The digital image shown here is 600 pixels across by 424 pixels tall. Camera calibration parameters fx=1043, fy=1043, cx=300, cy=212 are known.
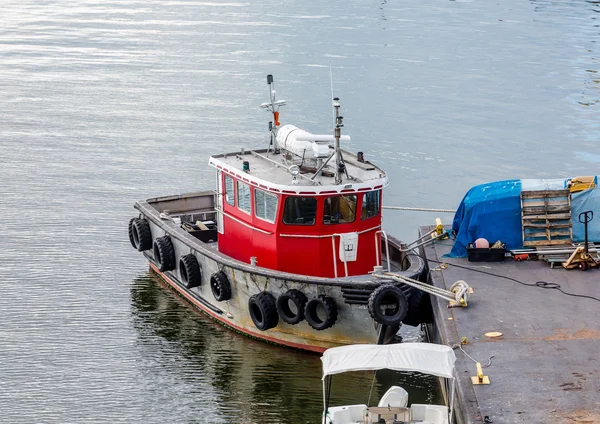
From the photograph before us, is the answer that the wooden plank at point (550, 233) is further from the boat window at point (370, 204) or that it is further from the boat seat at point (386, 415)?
the boat seat at point (386, 415)

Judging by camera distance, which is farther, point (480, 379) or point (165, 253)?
point (165, 253)

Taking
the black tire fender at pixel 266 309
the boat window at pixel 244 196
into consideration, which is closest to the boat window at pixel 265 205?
the boat window at pixel 244 196

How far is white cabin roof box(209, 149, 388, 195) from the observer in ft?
56.6

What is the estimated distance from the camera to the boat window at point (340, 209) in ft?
57.3

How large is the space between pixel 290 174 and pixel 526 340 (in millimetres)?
5200

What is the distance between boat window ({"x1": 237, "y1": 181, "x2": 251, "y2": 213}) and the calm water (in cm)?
248

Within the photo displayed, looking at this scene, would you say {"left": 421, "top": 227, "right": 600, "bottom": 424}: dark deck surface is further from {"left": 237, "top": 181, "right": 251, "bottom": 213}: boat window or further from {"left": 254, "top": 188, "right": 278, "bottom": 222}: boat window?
{"left": 237, "top": 181, "right": 251, "bottom": 213}: boat window

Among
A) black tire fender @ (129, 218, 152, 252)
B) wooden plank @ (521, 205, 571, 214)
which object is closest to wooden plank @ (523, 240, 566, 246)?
wooden plank @ (521, 205, 571, 214)

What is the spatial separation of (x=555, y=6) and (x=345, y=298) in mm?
50519

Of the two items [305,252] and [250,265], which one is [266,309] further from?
[305,252]

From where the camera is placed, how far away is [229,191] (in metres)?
19.1

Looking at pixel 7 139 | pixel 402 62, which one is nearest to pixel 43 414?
pixel 7 139

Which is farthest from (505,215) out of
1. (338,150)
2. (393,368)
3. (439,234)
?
(393,368)

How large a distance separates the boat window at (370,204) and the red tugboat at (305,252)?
0.02m
